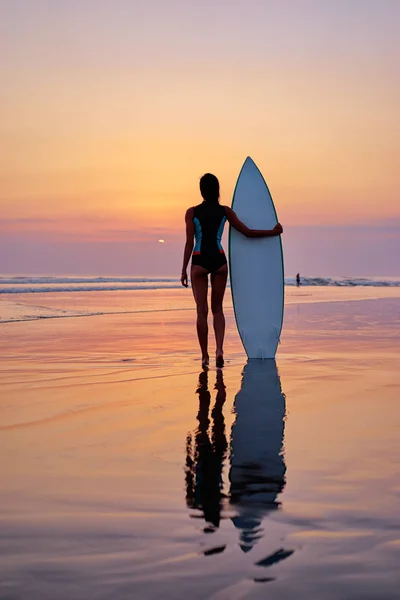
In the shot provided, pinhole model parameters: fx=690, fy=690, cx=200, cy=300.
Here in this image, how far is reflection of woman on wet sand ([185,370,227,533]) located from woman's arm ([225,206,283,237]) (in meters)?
2.78

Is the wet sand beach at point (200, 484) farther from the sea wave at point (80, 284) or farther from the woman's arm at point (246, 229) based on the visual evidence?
Answer: the sea wave at point (80, 284)

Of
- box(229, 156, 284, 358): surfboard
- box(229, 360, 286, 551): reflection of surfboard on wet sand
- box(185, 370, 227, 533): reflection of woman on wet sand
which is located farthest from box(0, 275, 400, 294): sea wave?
box(185, 370, 227, 533): reflection of woman on wet sand

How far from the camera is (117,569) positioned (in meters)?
1.81

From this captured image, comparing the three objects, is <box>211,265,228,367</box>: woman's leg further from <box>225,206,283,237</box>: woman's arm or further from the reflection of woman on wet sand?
the reflection of woman on wet sand

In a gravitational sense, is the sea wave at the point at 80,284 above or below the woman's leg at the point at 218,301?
below

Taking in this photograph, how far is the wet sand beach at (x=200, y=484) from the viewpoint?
178cm

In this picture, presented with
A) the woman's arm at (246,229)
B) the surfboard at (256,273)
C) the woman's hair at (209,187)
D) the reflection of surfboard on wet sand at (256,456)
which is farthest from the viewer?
the surfboard at (256,273)

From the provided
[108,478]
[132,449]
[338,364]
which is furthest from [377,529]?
[338,364]

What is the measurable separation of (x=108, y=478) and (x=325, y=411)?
1.74 metres

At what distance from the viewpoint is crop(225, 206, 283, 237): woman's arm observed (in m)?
6.70

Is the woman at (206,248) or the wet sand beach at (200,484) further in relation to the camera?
the woman at (206,248)

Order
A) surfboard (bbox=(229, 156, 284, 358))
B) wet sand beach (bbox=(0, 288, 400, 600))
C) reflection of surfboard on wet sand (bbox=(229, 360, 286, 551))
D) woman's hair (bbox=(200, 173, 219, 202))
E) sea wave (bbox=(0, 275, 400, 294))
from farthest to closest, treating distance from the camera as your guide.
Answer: sea wave (bbox=(0, 275, 400, 294))
surfboard (bbox=(229, 156, 284, 358))
woman's hair (bbox=(200, 173, 219, 202))
reflection of surfboard on wet sand (bbox=(229, 360, 286, 551))
wet sand beach (bbox=(0, 288, 400, 600))

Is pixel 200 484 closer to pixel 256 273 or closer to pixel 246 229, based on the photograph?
pixel 246 229

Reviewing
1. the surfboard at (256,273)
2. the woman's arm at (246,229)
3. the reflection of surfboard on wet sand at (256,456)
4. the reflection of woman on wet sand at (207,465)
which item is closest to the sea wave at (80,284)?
the surfboard at (256,273)
